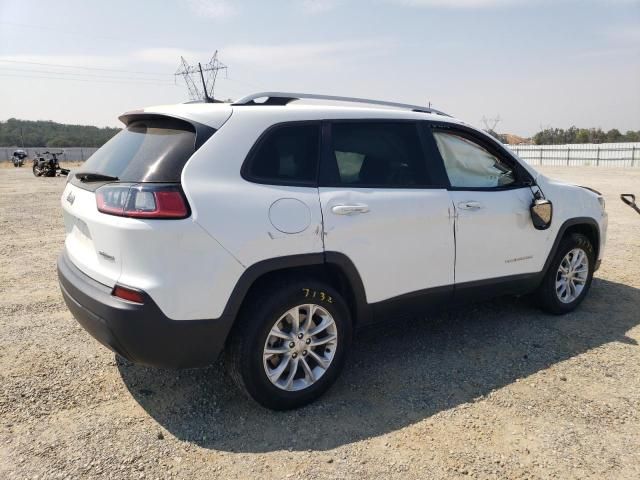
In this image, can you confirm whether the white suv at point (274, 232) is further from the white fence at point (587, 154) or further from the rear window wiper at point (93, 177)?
the white fence at point (587, 154)

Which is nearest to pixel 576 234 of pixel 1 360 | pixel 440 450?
pixel 440 450

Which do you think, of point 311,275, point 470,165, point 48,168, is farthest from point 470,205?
point 48,168

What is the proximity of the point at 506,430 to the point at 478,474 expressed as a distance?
452 mm

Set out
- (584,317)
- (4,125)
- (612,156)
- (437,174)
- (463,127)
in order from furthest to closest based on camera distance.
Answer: (4,125)
(612,156)
(584,317)
(463,127)
(437,174)

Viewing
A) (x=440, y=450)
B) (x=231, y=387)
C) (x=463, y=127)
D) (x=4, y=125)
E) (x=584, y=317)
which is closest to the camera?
(x=440, y=450)

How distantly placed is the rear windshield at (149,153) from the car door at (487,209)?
1913 mm

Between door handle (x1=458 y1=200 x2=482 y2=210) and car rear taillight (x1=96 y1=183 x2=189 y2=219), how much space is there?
6.62 ft

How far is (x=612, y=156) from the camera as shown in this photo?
36375mm

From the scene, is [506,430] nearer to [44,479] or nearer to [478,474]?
[478,474]

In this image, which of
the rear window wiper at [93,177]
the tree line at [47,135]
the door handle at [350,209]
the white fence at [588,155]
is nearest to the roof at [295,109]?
the rear window wiper at [93,177]

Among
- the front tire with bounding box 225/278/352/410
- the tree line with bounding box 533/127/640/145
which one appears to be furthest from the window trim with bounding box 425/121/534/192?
the tree line with bounding box 533/127/640/145

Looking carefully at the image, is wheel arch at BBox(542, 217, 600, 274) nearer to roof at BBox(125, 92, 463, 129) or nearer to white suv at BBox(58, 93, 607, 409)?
white suv at BBox(58, 93, 607, 409)

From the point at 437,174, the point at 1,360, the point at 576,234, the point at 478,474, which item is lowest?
the point at 478,474

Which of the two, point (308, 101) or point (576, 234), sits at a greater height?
point (308, 101)
